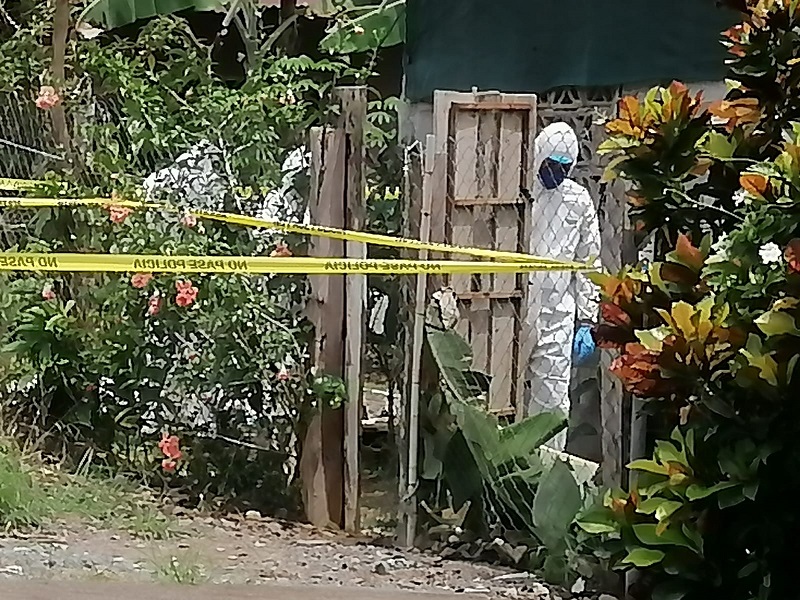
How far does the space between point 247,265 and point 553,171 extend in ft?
6.13

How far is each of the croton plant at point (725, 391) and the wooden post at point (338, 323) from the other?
255cm

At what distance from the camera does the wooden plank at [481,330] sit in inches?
205

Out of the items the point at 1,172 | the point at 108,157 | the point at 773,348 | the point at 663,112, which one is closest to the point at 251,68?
the point at 108,157

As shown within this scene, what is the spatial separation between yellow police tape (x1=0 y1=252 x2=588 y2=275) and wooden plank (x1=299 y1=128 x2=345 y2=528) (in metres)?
0.26

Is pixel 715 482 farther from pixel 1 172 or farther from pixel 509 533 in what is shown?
pixel 1 172

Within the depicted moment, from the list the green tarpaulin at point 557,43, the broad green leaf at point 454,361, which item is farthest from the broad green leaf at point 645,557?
the green tarpaulin at point 557,43

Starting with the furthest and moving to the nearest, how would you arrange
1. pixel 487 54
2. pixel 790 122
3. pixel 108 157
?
pixel 487 54
pixel 108 157
pixel 790 122

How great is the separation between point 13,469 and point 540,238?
8.48 ft

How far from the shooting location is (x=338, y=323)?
4938mm

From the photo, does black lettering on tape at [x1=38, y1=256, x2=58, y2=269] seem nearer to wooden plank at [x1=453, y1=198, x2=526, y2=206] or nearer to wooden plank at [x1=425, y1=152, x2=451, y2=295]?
wooden plank at [x1=425, y1=152, x2=451, y2=295]

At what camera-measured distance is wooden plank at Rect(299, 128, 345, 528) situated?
15.9ft

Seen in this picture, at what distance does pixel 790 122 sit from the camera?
245 centimetres

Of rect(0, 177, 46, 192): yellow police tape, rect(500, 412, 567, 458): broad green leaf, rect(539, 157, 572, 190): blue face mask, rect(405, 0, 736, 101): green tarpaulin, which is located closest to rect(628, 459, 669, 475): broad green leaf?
rect(500, 412, 567, 458): broad green leaf

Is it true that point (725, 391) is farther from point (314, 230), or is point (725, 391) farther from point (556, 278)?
point (556, 278)
